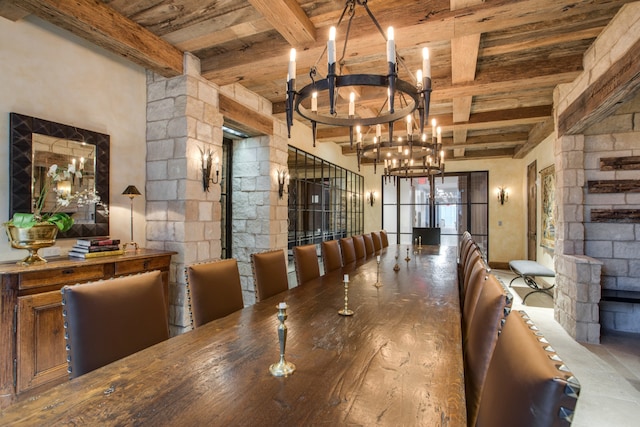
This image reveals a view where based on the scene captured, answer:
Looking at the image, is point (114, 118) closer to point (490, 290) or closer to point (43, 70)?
point (43, 70)

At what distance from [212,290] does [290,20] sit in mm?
1924

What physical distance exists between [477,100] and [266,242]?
340 centimetres

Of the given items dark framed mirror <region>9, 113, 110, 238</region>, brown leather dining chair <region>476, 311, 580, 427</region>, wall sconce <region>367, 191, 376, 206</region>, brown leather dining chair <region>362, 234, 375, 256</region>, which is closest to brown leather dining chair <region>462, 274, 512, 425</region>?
brown leather dining chair <region>476, 311, 580, 427</region>

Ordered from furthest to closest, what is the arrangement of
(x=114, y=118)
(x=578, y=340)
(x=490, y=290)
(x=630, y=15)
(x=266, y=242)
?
1. (x=266, y=242)
2. (x=578, y=340)
3. (x=114, y=118)
4. (x=630, y=15)
5. (x=490, y=290)

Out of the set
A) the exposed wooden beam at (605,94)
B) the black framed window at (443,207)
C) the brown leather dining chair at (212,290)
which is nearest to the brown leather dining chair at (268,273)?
the brown leather dining chair at (212,290)

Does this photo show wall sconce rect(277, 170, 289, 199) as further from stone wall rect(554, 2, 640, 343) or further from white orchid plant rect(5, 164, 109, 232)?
stone wall rect(554, 2, 640, 343)

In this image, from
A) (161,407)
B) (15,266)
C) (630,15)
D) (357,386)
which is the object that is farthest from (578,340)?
(15,266)

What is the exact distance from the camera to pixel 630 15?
7.54ft

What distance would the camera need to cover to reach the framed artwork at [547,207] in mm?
5070

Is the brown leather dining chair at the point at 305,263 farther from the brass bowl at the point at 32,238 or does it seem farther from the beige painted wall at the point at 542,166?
the beige painted wall at the point at 542,166

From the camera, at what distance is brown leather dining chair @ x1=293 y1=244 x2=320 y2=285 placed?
2748 millimetres

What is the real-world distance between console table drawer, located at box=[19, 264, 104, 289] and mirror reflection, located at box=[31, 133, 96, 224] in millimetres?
606

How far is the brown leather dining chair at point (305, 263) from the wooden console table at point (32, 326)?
1.53 m

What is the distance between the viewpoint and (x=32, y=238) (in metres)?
2.10
